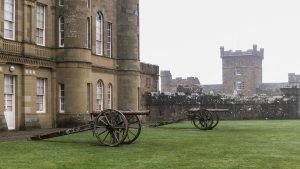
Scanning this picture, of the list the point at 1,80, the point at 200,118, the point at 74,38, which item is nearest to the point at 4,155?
the point at 1,80

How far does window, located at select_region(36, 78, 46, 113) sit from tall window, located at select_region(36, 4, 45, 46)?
6.58 feet

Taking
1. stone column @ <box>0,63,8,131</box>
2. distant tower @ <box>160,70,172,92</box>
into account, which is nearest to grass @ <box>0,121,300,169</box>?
stone column @ <box>0,63,8,131</box>

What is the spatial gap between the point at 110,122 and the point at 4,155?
354cm

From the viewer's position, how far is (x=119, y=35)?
32.8m

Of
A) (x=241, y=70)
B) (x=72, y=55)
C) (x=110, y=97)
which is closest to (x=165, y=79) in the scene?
(x=241, y=70)

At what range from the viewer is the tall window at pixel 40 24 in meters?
25.3

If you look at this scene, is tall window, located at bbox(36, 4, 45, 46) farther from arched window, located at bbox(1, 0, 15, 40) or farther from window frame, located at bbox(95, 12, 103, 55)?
window frame, located at bbox(95, 12, 103, 55)

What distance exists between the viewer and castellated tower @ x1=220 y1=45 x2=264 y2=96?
8675cm

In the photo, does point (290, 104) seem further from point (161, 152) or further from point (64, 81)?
point (161, 152)

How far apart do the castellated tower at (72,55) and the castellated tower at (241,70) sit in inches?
2463

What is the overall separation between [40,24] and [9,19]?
9.06 feet

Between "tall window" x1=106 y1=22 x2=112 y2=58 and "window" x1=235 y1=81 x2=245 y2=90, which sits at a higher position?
"tall window" x1=106 y1=22 x2=112 y2=58

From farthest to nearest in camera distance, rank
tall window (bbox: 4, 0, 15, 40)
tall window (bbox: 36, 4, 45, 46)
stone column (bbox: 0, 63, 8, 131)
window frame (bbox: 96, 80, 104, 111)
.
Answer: window frame (bbox: 96, 80, 104, 111)
tall window (bbox: 36, 4, 45, 46)
tall window (bbox: 4, 0, 15, 40)
stone column (bbox: 0, 63, 8, 131)

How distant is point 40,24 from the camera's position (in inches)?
1004
